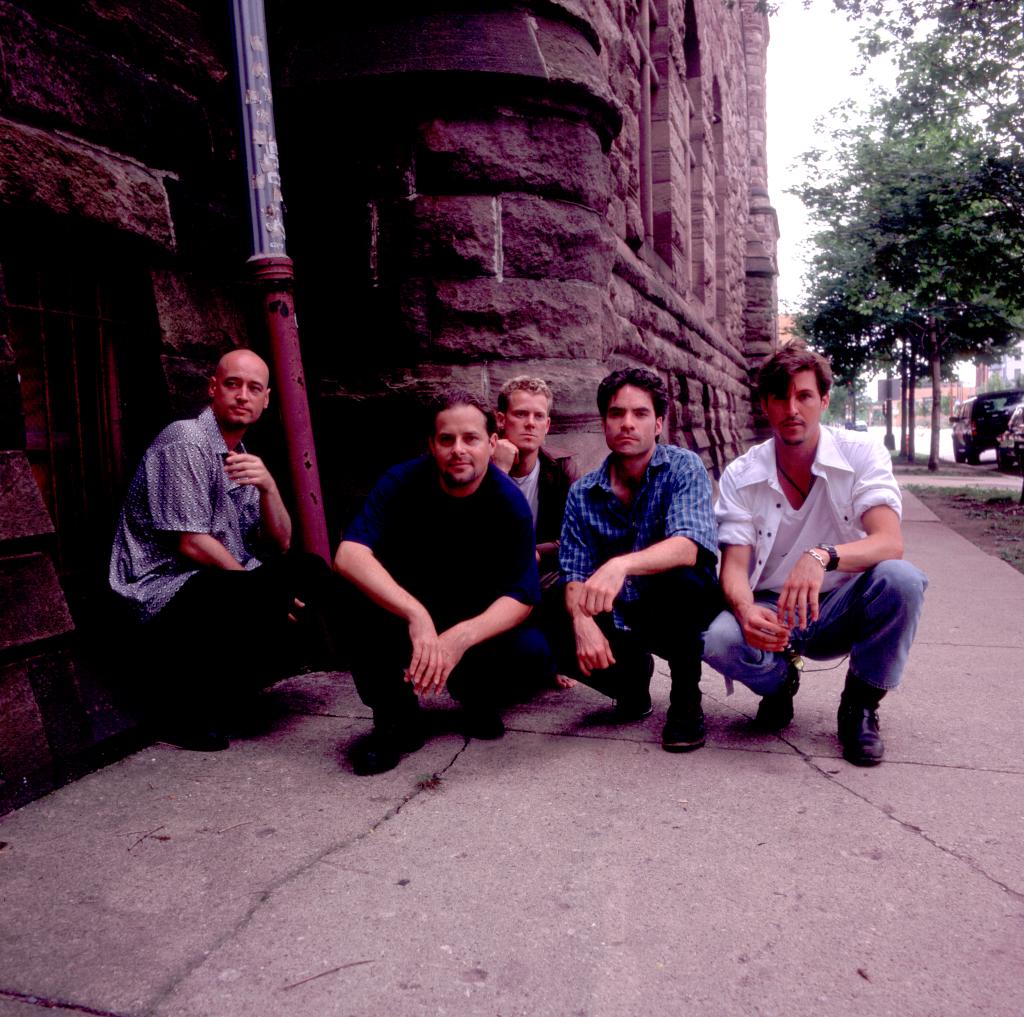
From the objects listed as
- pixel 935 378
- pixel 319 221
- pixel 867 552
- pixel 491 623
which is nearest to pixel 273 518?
pixel 491 623

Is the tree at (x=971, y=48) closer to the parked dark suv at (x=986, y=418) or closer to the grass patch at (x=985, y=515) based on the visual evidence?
the grass patch at (x=985, y=515)

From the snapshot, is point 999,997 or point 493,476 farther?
point 493,476

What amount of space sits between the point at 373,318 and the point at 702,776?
2512 mm

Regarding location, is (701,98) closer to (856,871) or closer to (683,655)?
(683,655)

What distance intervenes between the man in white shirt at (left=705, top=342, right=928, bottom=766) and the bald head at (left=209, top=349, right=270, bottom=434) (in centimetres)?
176

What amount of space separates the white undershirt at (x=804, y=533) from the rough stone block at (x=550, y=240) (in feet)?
5.51

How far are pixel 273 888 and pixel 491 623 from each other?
115 cm

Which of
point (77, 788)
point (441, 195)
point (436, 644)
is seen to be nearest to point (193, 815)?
point (77, 788)

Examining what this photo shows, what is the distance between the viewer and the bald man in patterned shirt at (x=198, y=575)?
3.18 metres

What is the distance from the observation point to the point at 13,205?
2.90 metres

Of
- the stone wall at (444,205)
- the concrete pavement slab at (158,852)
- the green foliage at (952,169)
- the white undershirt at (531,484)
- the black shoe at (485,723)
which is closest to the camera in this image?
the concrete pavement slab at (158,852)

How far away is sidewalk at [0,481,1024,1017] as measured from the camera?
1822 mm

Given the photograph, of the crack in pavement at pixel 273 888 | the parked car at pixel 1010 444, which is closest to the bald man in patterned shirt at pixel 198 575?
the crack in pavement at pixel 273 888

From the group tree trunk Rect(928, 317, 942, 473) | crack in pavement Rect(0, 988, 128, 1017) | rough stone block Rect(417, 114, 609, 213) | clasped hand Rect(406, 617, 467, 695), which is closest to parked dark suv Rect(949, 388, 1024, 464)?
tree trunk Rect(928, 317, 942, 473)
